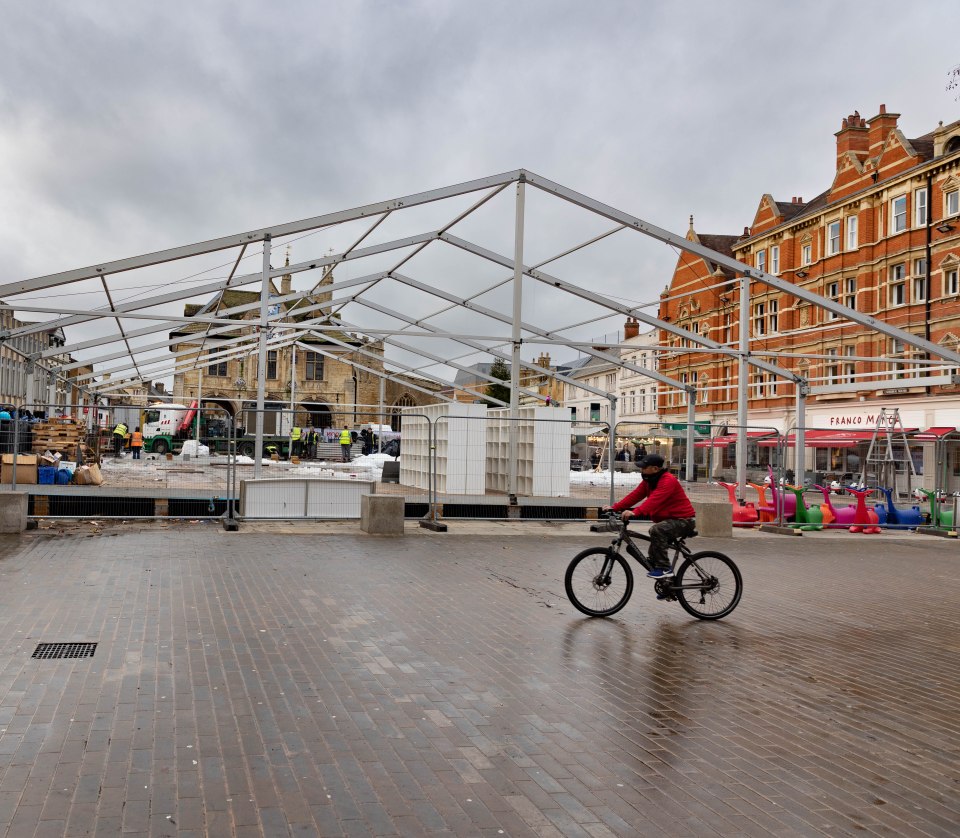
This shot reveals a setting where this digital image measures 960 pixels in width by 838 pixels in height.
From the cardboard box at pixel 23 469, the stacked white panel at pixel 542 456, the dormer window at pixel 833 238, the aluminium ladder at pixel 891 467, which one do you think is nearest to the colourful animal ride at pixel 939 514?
the aluminium ladder at pixel 891 467

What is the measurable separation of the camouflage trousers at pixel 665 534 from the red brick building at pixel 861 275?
21378 mm

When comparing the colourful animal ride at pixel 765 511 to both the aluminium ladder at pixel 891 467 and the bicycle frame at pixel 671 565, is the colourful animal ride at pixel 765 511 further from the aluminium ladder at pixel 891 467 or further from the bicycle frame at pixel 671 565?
the bicycle frame at pixel 671 565

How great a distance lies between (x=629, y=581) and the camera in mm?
8625

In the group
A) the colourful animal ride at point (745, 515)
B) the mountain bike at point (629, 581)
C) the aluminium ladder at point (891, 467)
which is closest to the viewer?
the mountain bike at point (629, 581)

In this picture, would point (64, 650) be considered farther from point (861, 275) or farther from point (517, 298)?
point (861, 275)

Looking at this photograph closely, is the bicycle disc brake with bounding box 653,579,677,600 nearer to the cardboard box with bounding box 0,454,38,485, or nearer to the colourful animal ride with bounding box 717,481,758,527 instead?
the colourful animal ride with bounding box 717,481,758,527

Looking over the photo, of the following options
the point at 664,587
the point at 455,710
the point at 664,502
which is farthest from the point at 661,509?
the point at 455,710

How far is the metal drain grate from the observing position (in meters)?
6.29

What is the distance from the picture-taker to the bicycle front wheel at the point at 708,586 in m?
8.58

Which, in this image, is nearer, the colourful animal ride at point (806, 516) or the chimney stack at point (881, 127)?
the colourful animal ride at point (806, 516)

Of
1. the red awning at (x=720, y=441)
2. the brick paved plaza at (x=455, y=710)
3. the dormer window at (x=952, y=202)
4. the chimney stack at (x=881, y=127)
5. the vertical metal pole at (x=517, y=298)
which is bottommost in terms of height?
the brick paved plaza at (x=455, y=710)

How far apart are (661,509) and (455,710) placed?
3767 millimetres

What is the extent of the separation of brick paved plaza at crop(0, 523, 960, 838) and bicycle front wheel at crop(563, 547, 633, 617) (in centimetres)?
24

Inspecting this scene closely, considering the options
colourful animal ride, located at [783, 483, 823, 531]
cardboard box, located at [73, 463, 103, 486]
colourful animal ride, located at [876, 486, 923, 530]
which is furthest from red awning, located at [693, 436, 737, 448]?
cardboard box, located at [73, 463, 103, 486]
